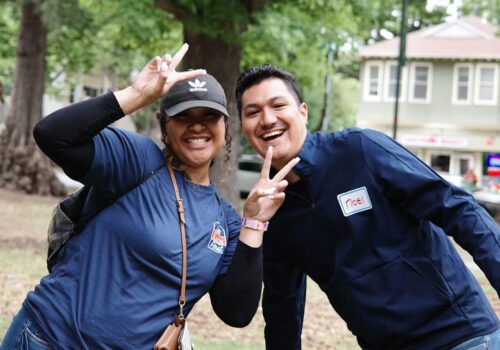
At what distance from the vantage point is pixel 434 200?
9.62ft

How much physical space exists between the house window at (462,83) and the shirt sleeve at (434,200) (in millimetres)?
37962

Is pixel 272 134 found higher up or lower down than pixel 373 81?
lower down

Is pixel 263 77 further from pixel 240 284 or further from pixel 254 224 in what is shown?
pixel 240 284

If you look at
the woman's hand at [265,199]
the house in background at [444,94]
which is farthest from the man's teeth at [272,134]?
the house in background at [444,94]

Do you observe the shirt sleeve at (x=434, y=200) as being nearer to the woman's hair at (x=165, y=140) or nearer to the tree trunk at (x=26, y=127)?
the woman's hair at (x=165, y=140)

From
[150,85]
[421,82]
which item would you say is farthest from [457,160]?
[150,85]

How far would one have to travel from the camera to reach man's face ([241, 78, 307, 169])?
329cm

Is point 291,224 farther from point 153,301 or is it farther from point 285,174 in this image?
point 153,301

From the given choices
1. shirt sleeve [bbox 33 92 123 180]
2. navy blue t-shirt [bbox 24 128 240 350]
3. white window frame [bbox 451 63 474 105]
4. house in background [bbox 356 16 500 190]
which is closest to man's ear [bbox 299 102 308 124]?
navy blue t-shirt [bbox 24 128 240 350]

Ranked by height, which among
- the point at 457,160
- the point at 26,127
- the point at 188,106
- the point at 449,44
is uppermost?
the point at 449,44

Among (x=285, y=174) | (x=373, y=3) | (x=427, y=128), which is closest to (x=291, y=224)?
(x=285, y=174)

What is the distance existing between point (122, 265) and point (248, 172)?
27.1m

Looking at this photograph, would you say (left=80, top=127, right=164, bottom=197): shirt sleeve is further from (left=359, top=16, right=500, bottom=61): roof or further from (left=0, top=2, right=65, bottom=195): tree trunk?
(left=359, top=16, right=500, bottom=61): roof

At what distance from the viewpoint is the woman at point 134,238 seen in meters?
2.70
